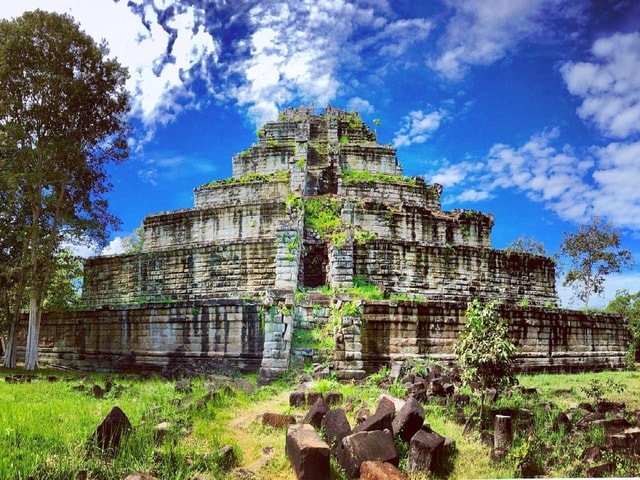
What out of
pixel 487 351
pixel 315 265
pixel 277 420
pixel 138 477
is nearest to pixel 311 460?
pixel 138 477

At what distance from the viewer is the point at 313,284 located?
15.5 m

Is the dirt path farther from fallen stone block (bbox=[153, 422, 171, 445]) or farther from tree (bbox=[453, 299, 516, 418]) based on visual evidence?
tree (bbox=[453, 299, 516, 418])

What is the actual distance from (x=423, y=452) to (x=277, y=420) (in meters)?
1.94

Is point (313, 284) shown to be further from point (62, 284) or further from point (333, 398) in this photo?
point (333, 398)

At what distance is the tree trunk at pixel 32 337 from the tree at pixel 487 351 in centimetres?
1128

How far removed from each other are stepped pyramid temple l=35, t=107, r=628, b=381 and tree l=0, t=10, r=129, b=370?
92.0 inches

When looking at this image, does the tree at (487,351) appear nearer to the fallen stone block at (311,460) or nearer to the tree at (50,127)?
the fallen stone block at (311,460)

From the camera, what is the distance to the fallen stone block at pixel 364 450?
14.0ft

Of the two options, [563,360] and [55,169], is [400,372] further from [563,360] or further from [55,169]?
[55,169]

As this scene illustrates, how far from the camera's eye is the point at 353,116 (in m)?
26.2

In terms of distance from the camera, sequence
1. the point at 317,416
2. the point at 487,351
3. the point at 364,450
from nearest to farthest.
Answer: the point at 364,450 < the point at 317,416 < the point at 487,351

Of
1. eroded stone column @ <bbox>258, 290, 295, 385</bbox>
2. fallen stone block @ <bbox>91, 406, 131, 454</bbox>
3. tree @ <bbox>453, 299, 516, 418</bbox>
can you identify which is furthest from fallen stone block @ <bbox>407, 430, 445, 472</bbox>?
eroded stone column @ <bbox>258, 290, 295, 385</bbox>

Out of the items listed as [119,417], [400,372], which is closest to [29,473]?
[119,417]

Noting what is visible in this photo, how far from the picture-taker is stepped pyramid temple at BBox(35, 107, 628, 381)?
10742 millimetres
